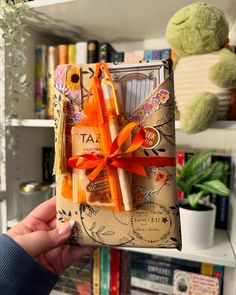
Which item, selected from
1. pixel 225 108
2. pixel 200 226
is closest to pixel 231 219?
pixel 200 226

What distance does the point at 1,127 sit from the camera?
706mm

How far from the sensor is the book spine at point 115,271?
766mm

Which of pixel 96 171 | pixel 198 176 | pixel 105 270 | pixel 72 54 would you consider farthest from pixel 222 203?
pixel 72 54

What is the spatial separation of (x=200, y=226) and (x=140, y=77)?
0.39 m

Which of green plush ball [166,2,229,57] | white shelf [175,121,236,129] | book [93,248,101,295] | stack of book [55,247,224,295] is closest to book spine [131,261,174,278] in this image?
stack of book [55,247,224,295]

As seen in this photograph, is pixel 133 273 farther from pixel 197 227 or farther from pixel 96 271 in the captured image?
pixel 197 227

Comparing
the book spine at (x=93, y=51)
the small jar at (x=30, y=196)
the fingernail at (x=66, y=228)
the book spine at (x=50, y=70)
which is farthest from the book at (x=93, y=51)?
the fingernail at (x=66, y=228)

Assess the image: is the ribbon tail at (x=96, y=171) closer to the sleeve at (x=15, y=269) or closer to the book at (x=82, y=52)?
the sleeve at (x=15, y=269)

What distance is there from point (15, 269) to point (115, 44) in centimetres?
73

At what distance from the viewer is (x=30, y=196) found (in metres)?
0.76

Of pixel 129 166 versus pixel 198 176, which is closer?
pixel 129 166

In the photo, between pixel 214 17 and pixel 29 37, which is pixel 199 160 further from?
pixel 29 37

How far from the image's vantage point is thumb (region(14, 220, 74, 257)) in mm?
426

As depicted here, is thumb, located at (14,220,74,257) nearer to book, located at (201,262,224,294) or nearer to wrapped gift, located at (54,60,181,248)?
wrapped gift, located at (54,60,181,248)
